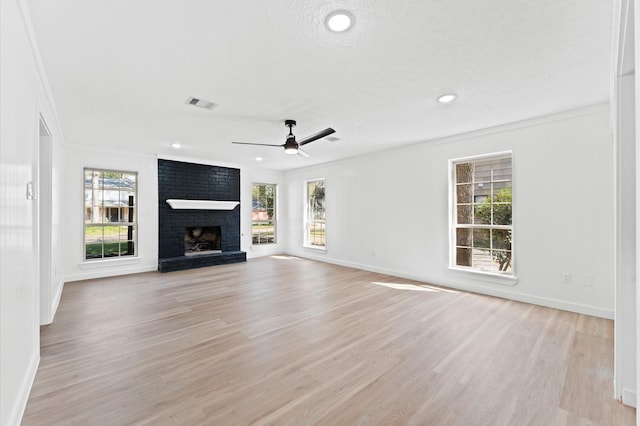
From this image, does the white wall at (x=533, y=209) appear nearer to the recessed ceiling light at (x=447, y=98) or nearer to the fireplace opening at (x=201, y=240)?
the recessed ceiling light at (x=447, y=98)

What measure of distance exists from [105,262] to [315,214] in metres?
4.68

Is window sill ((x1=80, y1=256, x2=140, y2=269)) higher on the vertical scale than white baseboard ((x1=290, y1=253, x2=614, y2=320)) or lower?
higher

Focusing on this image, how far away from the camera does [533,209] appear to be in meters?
3.86

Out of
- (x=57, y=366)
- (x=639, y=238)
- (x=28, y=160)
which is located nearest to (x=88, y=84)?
(x=28, y=160)

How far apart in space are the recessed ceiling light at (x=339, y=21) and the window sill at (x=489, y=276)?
3.97 m

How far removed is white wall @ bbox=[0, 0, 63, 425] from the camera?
4.73 ft

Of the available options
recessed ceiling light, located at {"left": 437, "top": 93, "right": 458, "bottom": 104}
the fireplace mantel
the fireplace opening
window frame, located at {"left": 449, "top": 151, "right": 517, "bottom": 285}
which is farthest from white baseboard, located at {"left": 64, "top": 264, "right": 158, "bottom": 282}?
recessed ceiling light, located at {"left": 437, "top": 93, "right": 458, "bottom": 104}

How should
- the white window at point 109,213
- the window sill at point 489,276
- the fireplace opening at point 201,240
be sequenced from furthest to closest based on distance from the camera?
the fireplace opening at point 201,240, the white window at point 109,213, the window sill at point 489,276

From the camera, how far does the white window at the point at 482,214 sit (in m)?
4.21

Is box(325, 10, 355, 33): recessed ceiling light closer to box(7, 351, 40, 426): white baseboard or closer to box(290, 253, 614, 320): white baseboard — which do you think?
box(7, 351, 40, 426): white baseboard

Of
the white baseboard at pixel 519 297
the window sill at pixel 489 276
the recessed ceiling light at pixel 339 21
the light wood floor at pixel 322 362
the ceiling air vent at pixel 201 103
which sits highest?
the recessed ceiling light at pixel 339 21

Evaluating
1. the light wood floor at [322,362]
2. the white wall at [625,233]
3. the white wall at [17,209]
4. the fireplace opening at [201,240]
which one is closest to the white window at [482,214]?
the light wood floor at [322,362]

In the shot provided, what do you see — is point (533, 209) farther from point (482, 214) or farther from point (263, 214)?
point (263, 214)

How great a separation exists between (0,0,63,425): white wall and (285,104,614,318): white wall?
495 centimetres
